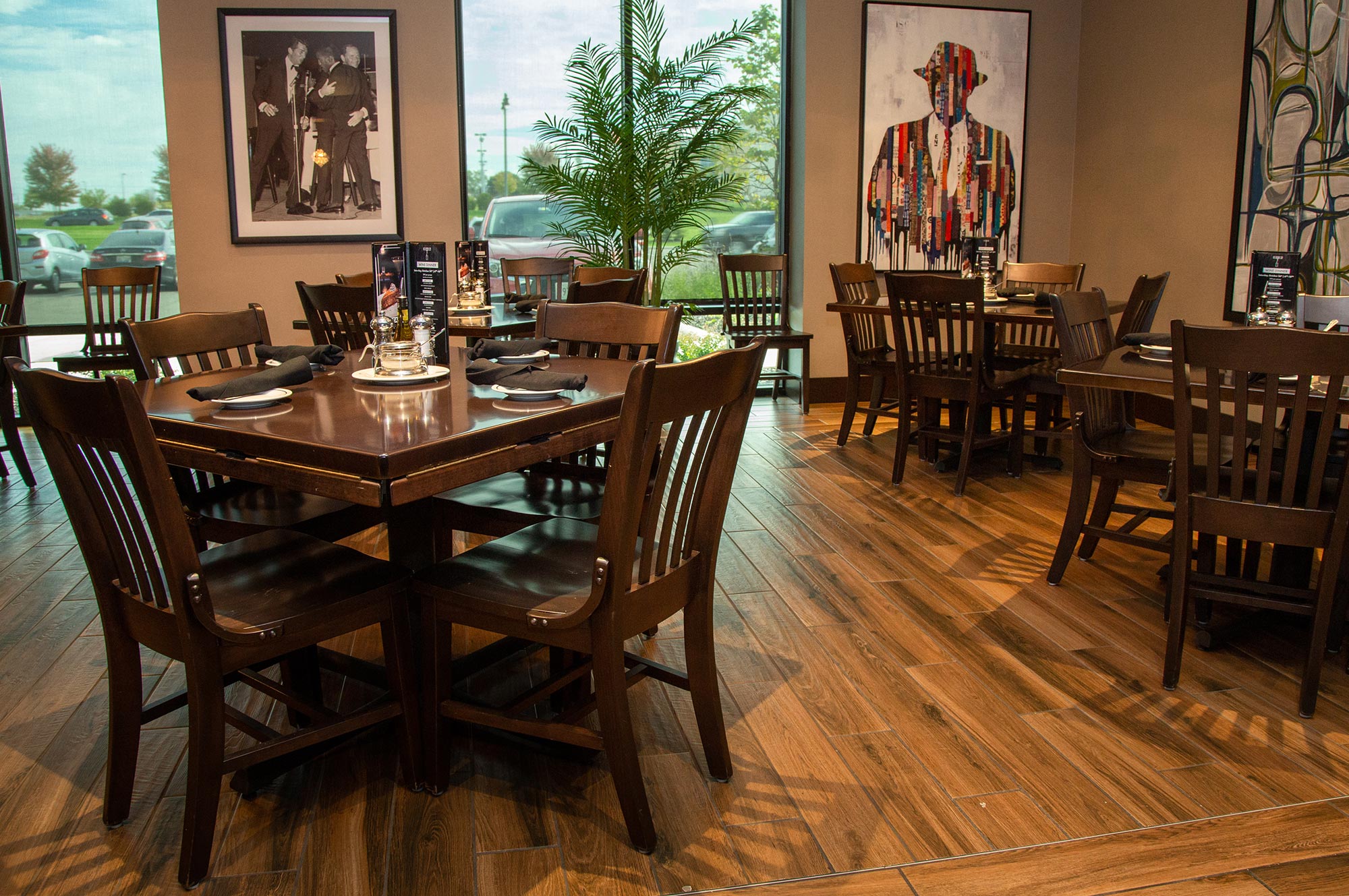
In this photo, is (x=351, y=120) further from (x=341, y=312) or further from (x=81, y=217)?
(x=341, y=312)

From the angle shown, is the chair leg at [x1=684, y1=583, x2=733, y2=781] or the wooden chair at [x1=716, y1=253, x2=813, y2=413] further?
the wooden chair at [x1=716, y1=253, x2=813, y2=413]

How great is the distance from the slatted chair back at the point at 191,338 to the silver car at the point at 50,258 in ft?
13.8

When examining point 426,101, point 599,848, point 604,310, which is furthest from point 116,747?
point 426,101

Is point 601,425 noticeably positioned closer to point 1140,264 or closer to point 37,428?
point 37,428

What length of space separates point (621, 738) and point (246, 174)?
5.36 m

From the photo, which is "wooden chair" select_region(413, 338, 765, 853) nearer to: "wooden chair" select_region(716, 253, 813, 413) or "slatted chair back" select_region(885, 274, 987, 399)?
"slatted chair back" select_region(885, 274, 987, 399)

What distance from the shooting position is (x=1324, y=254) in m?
4.97

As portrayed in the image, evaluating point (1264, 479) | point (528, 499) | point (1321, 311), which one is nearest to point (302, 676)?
point (528, 499)

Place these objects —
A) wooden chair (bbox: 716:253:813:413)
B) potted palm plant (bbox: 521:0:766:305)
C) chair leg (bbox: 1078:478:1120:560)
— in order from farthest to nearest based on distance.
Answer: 1. wooden chair (bbox: 716:253:813:413)
2. potted palm plant (bbox: 521:0:766:305)
3. chair leg (bbox: 1078:478:1120:560)

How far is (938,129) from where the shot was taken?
695 centimetres

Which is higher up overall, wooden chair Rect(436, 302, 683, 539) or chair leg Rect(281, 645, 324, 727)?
wooden chair Rect(436, 302, 683, 539)

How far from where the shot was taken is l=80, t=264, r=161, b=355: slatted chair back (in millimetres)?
5637

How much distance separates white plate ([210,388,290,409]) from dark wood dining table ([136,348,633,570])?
0.05ft

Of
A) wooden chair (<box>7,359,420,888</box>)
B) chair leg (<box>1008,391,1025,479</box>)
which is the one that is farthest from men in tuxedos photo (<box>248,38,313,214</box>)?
wooden chair (<box>7,359,420,888</box>)
